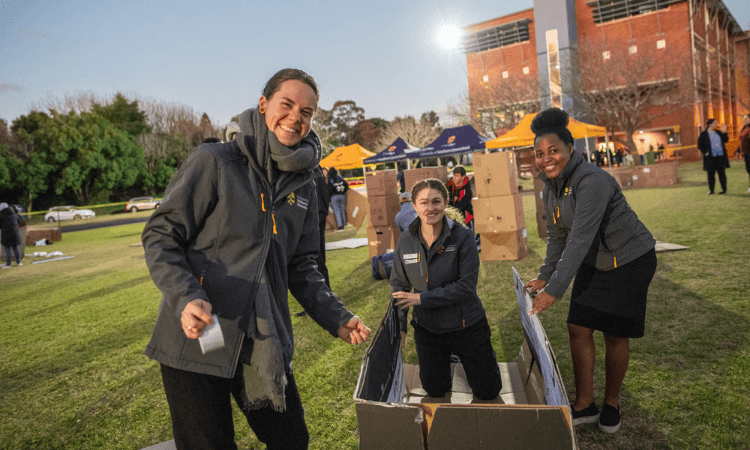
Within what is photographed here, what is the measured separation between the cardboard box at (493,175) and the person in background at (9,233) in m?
12.4

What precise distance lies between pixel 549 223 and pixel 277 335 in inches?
76.4

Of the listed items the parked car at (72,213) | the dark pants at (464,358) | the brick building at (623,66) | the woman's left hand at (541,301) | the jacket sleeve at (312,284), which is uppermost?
the brick building at (623,66)

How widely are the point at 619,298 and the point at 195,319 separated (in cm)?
214

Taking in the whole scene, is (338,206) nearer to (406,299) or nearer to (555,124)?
(406,299)

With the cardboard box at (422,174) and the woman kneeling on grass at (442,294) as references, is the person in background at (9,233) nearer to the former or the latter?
the cardboard box at (422,174)

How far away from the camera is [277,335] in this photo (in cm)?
154

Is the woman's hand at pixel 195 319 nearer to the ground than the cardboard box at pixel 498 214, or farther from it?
farther from it

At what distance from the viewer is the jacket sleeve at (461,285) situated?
9.68ft

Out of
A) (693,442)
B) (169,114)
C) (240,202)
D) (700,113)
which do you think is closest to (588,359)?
(693,442)

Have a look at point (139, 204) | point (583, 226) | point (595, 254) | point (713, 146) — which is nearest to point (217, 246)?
→ point (583, 226)

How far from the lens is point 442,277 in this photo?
3104 millimetres

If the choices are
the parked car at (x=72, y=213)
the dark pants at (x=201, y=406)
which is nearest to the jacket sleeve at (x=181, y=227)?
the dark pants at (x=201, y=406)

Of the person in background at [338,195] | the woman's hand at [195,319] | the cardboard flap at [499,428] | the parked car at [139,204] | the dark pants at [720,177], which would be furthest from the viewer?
the parked car at [139,204]

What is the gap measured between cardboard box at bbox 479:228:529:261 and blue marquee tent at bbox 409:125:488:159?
9.67 meters
